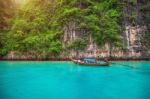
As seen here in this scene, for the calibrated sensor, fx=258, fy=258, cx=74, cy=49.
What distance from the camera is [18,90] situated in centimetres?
1497

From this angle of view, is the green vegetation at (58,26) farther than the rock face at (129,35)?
Yes

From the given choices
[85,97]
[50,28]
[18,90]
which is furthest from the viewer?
[50,28]

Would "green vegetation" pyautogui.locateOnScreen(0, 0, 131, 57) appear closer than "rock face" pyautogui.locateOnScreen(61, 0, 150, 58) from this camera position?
No

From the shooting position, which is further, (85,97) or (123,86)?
(123,86)

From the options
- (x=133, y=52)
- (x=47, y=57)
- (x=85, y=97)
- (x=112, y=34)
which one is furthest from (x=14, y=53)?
(x=85, y=97)

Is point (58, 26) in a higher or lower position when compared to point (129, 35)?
higher

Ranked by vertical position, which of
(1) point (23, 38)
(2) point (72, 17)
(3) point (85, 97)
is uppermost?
(2) point (72, 17)

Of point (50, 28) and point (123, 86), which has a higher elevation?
point (50, 28)

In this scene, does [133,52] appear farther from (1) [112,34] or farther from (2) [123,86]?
(2) [123,86]

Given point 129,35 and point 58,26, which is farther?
point 58,26

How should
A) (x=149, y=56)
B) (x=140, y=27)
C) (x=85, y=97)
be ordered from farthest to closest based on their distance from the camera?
(x=140, y=27) → (x=149, y=56) → (x=85, y=97)

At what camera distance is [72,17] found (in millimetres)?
37969

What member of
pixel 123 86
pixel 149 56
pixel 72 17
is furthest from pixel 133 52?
pixel 123 86

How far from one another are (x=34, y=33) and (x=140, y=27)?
1586cm
